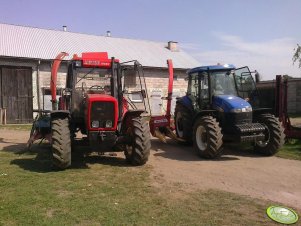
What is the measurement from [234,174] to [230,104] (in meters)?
2.40

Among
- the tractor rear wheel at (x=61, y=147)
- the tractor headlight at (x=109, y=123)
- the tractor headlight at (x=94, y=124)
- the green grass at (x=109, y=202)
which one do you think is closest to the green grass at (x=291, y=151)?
the green grass at (x=109, y=202)

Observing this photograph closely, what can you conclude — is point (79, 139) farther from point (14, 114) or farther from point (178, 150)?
point (14, 114)

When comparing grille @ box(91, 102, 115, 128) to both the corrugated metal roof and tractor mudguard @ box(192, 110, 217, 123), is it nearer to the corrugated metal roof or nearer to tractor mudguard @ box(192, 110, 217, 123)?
tractor mudguard @ box(192, 110, 217, 123)

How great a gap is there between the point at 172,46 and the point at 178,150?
2058 centimetres

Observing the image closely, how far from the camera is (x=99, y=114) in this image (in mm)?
8227

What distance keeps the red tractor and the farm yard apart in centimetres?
46

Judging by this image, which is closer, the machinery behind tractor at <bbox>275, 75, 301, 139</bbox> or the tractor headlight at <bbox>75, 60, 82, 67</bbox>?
the tractor headlight at <bbox>75, 60, 82, 67</bbox>

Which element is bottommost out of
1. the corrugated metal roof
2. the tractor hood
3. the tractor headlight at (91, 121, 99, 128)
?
the tractor headlight at (91, 121, 99, 128)

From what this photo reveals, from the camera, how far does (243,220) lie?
517cm

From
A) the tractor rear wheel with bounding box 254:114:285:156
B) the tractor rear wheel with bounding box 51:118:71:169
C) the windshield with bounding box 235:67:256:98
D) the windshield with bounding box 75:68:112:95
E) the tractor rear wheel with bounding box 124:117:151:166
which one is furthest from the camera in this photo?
the windshield with bounding box 235:67:256:98

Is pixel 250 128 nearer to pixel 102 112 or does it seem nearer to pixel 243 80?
pixel 243 80

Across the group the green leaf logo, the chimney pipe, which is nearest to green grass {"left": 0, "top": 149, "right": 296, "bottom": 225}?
the green leaf logo

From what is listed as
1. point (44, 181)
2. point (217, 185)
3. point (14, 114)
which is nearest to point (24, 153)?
point (44, 181)

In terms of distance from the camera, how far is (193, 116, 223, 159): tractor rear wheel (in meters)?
9.30
